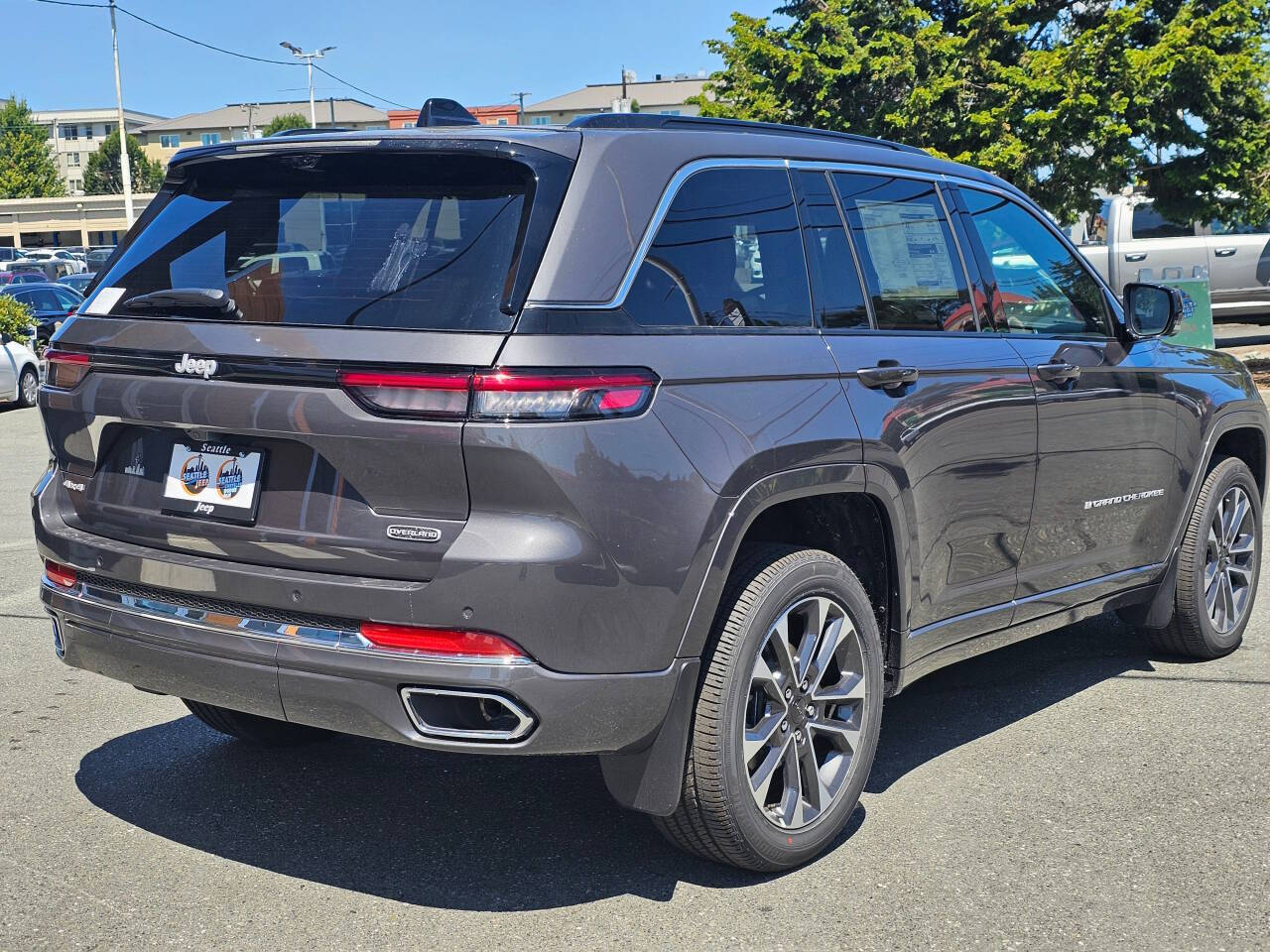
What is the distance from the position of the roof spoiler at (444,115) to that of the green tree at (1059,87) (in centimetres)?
1402

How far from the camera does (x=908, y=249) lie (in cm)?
419

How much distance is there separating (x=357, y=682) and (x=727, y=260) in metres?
1.38

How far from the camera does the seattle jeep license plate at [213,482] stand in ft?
10.7

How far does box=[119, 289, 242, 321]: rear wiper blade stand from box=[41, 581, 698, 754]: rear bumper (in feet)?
2.37

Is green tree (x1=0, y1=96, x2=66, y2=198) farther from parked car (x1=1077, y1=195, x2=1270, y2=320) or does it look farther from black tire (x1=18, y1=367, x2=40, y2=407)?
parked car (x1=1077, y1=195, x2=1270, y2=320)

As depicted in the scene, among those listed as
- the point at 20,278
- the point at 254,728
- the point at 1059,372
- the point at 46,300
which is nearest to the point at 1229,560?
the point at 1059,372

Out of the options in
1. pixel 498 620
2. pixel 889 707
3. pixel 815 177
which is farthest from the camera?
pixel 889 707

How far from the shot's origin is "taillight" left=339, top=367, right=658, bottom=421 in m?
2.99

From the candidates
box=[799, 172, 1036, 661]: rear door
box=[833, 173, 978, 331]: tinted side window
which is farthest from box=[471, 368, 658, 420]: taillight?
box=[833, 173, 978, 331]: tinted side window

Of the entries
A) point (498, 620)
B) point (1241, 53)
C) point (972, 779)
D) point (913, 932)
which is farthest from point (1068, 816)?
point (1241, 53)

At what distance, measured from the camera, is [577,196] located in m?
3.20

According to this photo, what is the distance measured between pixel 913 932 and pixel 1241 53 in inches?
609

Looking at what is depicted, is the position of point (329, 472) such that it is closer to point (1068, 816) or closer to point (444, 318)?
point (444, 318)

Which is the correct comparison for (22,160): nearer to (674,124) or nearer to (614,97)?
(614,97)
